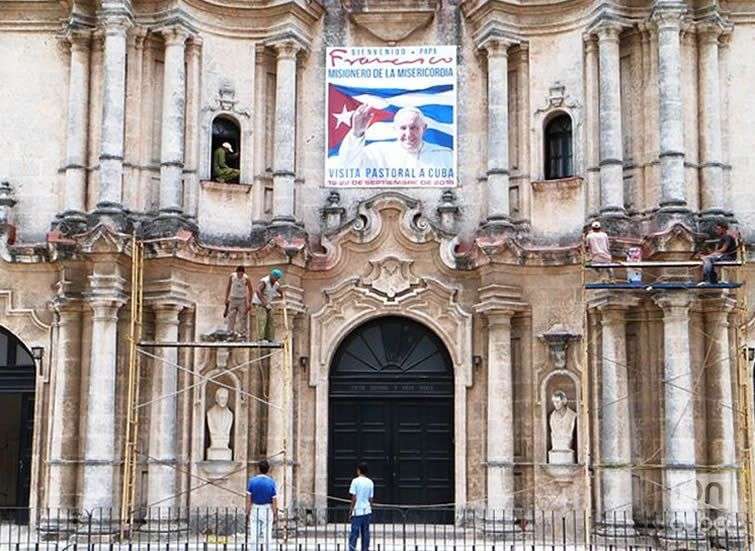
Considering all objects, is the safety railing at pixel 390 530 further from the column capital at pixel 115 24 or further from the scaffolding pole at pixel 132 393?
the column capital at pixel 115 24

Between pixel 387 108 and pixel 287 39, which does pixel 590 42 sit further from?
pixel 287 39

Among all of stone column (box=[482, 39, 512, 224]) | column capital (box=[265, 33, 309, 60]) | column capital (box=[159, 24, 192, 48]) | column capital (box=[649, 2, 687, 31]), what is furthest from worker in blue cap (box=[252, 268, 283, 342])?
column capital (box=[649, 2, 687, 31])

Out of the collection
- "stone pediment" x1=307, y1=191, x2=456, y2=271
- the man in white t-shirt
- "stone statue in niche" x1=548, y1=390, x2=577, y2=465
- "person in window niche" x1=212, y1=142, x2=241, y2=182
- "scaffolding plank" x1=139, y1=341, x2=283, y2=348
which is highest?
"person in window niche" x1=212, y1=142, x2=241, y2=182

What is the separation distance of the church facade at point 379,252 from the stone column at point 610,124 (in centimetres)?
5

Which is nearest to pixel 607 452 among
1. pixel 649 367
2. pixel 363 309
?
pixel 649 367

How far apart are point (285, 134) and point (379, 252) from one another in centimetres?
298

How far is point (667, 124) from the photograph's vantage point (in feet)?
71.5

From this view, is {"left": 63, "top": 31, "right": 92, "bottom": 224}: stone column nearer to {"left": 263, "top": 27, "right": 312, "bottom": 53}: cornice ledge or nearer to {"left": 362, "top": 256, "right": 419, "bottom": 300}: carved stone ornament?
{"left": 263, "top": 27, "right": 312, "bottom": 53}: cornice ledge

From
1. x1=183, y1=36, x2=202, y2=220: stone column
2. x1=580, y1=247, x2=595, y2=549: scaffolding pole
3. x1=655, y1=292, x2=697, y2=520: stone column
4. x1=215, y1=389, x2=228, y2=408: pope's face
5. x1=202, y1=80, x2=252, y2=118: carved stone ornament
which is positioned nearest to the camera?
x1=580, y1=247, x2=595, y2=549: scaffolding pole

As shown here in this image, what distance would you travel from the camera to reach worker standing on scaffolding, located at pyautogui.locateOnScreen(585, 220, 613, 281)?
20844 millimetres

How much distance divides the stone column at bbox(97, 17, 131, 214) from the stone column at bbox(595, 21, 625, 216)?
904cm

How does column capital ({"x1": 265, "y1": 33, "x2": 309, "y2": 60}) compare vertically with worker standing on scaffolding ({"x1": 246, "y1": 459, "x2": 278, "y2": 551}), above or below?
above

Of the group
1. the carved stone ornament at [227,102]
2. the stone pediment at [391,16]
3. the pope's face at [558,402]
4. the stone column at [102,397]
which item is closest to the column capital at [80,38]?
the carved stone ornament at [227,102]

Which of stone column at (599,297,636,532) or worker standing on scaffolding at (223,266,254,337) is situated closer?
stone column at (599,297,636,532)
